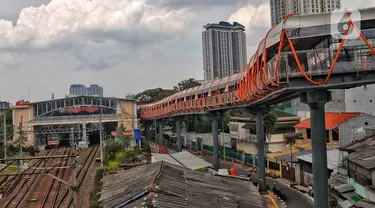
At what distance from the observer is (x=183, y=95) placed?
43250 mm

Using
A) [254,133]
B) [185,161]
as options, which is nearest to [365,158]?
[185,161]

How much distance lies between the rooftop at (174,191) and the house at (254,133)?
29363mm

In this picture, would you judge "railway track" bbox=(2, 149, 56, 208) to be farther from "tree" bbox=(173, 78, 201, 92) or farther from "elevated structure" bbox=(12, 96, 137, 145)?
"tree" bbox=(173, 78, 201, 92)

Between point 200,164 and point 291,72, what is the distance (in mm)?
14132

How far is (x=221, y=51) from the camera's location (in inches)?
5497

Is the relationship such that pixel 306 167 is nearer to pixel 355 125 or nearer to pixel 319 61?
pixel 355 125

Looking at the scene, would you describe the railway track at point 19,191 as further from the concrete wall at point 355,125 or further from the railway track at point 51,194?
the concrete wall at point 355,125

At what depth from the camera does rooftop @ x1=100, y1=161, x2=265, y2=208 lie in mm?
9789

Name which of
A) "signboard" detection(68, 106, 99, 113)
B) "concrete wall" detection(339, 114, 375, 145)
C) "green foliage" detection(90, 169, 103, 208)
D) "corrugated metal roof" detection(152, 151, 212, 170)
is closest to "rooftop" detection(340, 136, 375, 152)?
"corrugated metal roof" detection(152, 151, 212, 170)

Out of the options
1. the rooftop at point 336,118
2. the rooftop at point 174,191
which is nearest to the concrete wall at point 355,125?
the rooftop at point 336,118

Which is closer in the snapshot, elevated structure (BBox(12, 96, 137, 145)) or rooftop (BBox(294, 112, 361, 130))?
rooftop (BBox(294, 112, 361, 130))

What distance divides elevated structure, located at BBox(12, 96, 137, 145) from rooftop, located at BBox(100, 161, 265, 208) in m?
44.7

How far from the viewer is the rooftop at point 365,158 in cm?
1674

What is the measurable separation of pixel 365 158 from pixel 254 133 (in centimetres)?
2640
